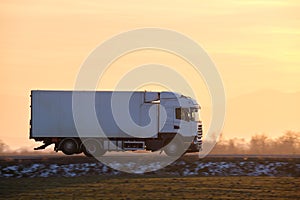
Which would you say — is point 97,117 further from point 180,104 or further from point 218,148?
point 218,148

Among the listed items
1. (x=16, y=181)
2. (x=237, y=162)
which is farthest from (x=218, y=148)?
(x=16, y=181)

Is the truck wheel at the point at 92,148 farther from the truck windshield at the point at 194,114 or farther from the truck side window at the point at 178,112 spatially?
the truck windshield at the point at 194,114

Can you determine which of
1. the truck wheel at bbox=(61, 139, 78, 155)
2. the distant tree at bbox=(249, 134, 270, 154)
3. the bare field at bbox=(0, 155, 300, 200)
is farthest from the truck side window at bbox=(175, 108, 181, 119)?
the distant tree at bbox=(249, 134, 270, 154)

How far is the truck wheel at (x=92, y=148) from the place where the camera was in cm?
4522

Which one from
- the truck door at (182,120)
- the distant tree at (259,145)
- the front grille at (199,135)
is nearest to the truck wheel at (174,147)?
the truck door at (182,120)

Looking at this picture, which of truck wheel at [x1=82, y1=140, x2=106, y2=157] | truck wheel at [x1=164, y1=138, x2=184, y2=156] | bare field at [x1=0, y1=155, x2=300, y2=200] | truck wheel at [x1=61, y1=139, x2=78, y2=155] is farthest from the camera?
truck wheel at [x1=61, y1=139, x2=78, y2=155]

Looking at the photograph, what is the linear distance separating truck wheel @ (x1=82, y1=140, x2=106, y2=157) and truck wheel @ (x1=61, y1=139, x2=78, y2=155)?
546 millimetres

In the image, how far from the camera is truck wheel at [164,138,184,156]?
4538cm

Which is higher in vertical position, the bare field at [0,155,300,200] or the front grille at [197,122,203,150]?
the front grille at [197,122,203,150]

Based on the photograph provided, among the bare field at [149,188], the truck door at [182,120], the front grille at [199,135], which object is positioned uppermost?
the truck door at [182,120]

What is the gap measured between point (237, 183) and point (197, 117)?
549 inches

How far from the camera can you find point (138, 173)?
38.3 m

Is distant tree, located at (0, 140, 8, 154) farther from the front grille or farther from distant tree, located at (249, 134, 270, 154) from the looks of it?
the front grille

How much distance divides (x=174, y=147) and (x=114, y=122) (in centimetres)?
348
